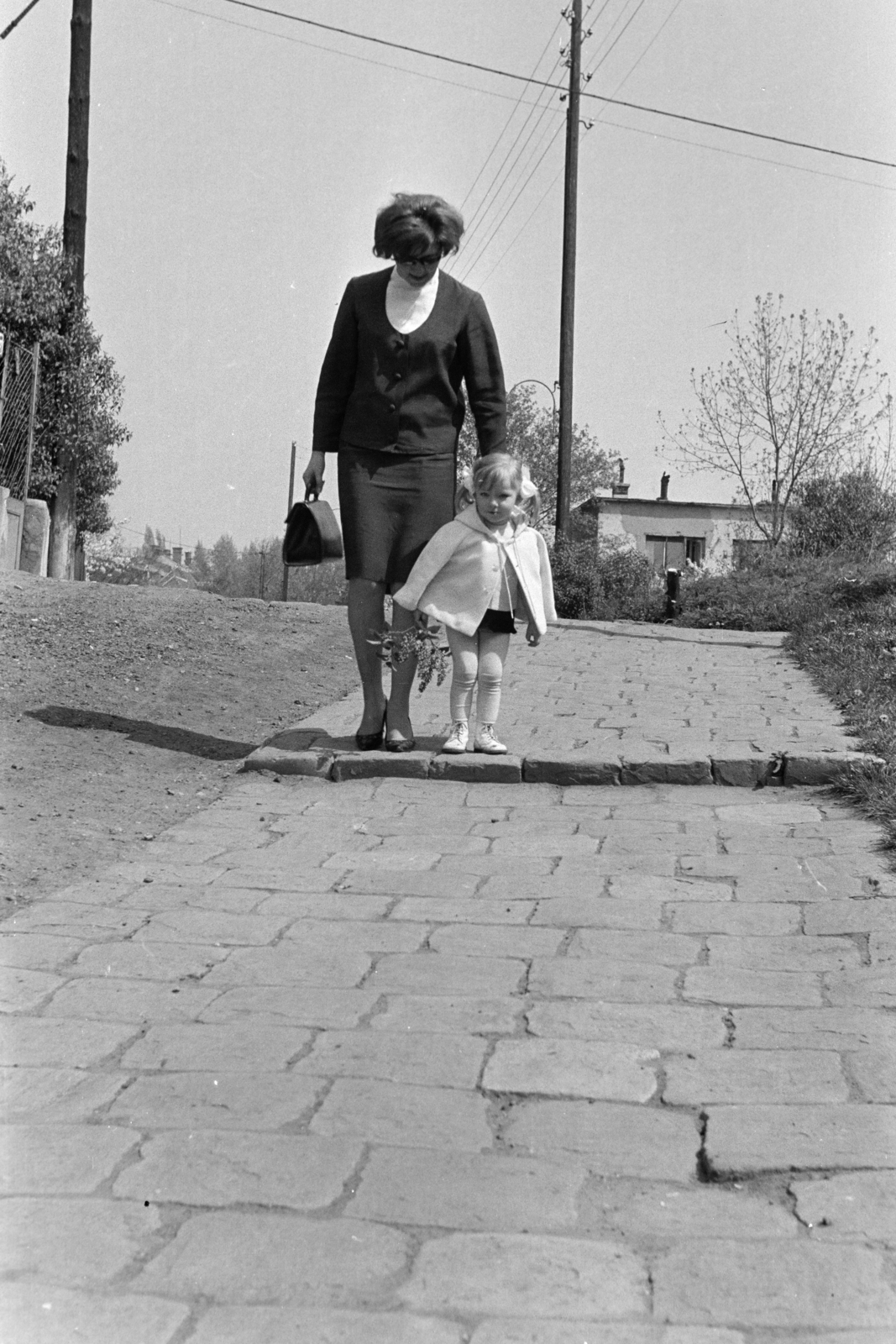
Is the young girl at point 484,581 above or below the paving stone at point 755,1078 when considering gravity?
above

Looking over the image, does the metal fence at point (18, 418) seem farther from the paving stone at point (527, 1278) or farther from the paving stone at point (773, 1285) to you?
the paving stone at point (773, 1285)

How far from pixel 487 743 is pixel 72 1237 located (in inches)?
140

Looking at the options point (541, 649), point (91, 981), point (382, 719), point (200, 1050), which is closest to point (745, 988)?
point (200, 1050)

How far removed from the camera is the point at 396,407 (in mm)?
5176

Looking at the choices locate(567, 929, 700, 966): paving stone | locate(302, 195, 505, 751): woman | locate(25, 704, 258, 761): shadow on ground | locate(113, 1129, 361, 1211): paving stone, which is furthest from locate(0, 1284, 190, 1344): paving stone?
locate(25, 704, 258, 761): shadow on ground

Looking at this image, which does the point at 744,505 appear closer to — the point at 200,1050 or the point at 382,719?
the point at 382,719

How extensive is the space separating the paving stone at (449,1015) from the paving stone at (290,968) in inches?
7.5

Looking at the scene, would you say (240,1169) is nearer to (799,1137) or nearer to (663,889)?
(799,1137)

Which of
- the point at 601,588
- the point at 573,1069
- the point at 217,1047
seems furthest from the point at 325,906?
the point at 601,588

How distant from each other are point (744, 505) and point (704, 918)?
2807 cm

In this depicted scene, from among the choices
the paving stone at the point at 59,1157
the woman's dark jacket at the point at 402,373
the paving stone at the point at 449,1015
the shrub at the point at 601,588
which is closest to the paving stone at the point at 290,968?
the paving stone at the point at 449,1015

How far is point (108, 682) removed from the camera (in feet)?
21.2

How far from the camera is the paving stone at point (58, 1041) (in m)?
2.45

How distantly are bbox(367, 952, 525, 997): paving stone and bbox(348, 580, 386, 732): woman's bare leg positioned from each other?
7.64 feet
